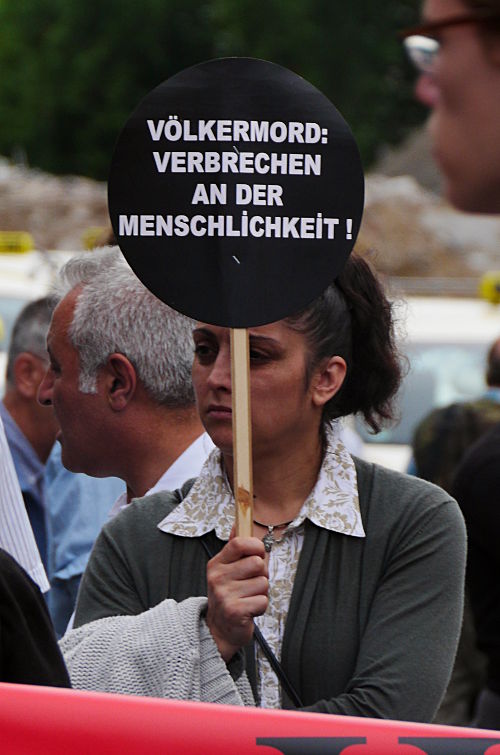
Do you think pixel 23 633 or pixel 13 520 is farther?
pixel 13 520

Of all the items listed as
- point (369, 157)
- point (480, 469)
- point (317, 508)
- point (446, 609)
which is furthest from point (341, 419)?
point (369, 157)

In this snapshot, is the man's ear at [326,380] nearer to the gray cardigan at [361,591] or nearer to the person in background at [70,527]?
the gray cardigan at [361,591]

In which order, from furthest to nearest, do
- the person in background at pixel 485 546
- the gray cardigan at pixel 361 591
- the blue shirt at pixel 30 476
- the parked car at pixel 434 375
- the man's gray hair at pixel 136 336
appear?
the parked car at pixel 434 375, the blue shirt at pixel 30 476, the person in background at pixel 485 546, the man's gray hair at pixel 136 336, the gray cardigan at pixel 361 591

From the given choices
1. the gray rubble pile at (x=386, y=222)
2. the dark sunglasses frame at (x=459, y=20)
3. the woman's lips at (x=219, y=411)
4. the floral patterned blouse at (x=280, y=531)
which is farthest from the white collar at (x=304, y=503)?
the gray rubble pile at (x=386, y=222)

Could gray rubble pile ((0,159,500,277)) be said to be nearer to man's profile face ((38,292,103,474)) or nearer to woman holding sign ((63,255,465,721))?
man's profile face ((38,292,103,474))

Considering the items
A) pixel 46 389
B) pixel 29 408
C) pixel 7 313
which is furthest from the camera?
pixel 7 313

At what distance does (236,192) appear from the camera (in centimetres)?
227

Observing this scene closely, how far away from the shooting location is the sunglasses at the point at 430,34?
1.43 m

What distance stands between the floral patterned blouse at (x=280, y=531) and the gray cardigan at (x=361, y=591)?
0.02 meters

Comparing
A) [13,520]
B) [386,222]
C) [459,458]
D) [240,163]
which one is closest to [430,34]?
[240,163]

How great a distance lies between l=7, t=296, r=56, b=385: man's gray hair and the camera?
4875 millimetres

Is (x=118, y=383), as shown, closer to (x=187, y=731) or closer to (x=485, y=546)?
(x=485, y=546)

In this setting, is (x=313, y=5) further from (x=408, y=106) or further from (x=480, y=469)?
(x=480, y=469)

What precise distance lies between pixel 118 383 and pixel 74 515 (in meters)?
0.68
